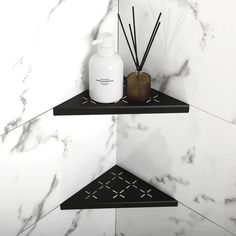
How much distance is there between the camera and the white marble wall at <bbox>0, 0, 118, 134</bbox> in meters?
1.01

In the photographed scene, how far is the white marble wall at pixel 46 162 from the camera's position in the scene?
117 cm

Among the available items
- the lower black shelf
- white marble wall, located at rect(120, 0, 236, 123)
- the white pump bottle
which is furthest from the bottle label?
the lower black shelf

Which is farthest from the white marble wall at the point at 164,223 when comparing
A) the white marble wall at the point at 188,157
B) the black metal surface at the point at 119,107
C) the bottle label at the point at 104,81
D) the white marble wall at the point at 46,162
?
the bottle label at the point at 104,81

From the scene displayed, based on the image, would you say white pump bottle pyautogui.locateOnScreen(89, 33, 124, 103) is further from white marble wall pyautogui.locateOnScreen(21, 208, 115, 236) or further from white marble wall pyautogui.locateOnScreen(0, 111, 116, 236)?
white marble wall pyautogui.locateOnScreen(21, 208, 115, 236)

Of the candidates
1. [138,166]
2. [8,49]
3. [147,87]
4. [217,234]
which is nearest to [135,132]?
[138,166]

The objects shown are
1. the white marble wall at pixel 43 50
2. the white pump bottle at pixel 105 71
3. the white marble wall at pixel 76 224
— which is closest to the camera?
the white marble wall at pixel 43 50

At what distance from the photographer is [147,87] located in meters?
1.22

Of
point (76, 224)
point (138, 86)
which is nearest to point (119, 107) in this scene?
point (138, 86)

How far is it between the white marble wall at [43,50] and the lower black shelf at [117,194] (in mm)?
339

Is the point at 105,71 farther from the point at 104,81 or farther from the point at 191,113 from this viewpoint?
the point at 191,113

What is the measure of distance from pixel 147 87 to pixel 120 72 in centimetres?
8

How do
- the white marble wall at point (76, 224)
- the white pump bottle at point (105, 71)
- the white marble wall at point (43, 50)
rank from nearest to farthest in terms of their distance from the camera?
1. the white marble wall at point (43, 50)
2. the white pump bottle at point (105, 71)
3. the white marble wall at point (76, 224)

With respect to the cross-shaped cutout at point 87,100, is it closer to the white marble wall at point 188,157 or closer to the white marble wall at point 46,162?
the white marble wall at point 46,162

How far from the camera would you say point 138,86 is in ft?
3.96
